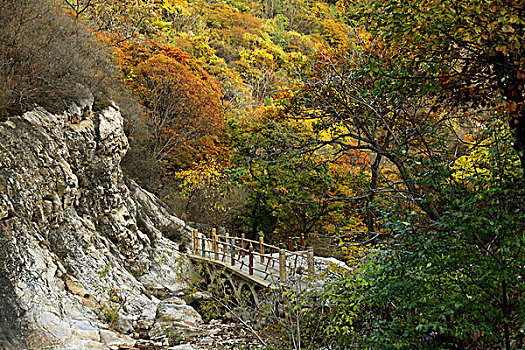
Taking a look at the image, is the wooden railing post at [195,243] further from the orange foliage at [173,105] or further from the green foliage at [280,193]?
the orange foliage at [173,105]

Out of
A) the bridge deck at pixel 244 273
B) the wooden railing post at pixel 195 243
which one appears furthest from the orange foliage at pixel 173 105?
the bridge deck at pixel 244 273

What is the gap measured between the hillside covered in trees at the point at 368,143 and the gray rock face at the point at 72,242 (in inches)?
34.9

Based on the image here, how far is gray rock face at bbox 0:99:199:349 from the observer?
242 inches

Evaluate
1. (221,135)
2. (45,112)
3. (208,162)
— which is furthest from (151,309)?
(221,135)

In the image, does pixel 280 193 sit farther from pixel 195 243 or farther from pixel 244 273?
pixel 244 273

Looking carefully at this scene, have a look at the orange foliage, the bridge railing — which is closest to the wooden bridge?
the bridge railing

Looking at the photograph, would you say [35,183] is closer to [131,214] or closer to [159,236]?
[131,214]

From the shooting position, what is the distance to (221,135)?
18.1 m

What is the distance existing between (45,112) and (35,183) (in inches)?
70.6

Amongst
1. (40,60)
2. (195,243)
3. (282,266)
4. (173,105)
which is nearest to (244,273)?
(282,266)

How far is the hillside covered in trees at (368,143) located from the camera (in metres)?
3.64

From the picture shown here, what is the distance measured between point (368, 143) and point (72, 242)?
6347 mm

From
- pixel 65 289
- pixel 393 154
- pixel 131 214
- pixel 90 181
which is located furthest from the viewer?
pixel 131 214

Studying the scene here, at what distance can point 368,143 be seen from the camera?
194 inches
